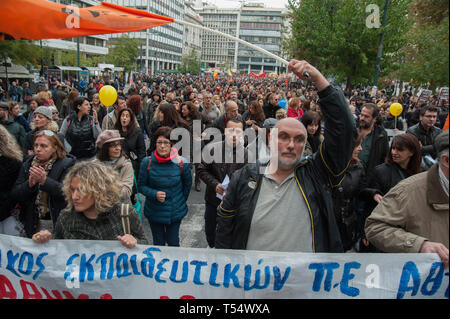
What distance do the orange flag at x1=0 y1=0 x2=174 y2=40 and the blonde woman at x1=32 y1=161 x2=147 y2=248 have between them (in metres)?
1.86

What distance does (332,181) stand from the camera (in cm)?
219

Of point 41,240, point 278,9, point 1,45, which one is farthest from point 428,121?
point 278,9

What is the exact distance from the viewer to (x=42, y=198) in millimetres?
3570

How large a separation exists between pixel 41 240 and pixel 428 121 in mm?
4979

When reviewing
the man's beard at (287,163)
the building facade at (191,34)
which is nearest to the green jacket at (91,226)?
the man's beard at (287,163)

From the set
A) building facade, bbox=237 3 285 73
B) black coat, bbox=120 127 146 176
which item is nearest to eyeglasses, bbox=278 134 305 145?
black coat, bbox=120 127 146 176

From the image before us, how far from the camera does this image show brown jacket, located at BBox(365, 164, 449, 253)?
1854 mm

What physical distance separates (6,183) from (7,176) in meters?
0.06

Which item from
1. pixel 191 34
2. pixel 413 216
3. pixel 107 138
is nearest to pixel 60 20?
pixel 107 138

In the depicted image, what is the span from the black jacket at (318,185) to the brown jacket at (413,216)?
0.90 ft

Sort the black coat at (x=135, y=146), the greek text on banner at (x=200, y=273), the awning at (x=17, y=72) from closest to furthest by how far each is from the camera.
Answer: the greek text on banner at (x=200, y=273)
the black coat at (x=135, y=146)
the awning at (x=17, y=72)

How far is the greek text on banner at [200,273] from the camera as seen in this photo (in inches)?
86.3

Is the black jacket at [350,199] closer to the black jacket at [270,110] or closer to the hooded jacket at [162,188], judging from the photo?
the hooded jacket at [162,188]
